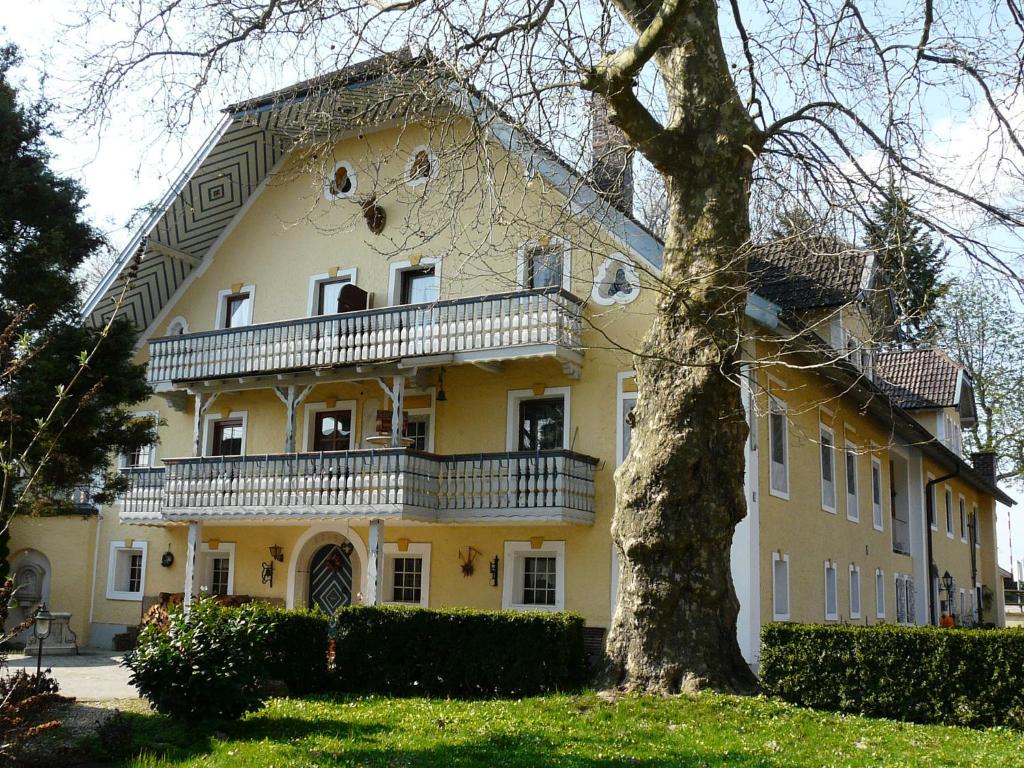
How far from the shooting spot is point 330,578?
21859mm

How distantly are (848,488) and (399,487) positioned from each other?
458 inches

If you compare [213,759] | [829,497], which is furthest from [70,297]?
[829,497]

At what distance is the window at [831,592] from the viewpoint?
2209 centimetres

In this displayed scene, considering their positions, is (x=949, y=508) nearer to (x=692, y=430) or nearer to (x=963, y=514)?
(x=963, y=514)

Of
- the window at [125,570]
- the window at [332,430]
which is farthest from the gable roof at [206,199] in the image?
the window at [125,570]

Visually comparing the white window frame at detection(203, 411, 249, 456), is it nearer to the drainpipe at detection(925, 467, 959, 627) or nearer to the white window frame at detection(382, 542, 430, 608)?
the white window frame at detection(382, 542, 430, 608)

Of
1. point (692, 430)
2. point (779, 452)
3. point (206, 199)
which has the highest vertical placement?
point (206, 199)

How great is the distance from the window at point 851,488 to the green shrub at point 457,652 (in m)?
12.3

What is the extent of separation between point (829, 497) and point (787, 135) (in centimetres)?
1110

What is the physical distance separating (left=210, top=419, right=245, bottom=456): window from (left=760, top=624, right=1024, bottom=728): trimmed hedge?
1374 centimetres

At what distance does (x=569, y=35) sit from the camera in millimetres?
11984

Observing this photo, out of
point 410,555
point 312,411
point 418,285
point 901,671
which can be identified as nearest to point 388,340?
point 418,285

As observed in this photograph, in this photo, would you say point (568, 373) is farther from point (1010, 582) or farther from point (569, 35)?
point (1010, 582)

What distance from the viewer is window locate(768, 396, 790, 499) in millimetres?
19578
